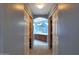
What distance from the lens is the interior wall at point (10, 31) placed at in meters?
1.96

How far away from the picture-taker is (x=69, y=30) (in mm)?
1969

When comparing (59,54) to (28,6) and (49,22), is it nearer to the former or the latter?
(49,22)

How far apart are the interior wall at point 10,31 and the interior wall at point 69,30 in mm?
728

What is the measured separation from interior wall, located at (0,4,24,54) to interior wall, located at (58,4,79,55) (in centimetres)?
73

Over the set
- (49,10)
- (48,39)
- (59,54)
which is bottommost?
(59,54)

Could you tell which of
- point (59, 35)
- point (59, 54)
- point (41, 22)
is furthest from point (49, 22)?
point (59, 54)

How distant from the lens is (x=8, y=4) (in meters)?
1.97

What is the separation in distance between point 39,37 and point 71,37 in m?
0.58

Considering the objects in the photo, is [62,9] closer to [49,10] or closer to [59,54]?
[49,10]

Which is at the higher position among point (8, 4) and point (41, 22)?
point (8, 4)

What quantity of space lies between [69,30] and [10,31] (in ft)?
3.50

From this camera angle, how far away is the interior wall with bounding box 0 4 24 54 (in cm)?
196

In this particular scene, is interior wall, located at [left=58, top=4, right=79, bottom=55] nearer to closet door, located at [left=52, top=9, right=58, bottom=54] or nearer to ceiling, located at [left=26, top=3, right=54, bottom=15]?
closet door, located at [left=52, top=9, right=58, bottom=54]

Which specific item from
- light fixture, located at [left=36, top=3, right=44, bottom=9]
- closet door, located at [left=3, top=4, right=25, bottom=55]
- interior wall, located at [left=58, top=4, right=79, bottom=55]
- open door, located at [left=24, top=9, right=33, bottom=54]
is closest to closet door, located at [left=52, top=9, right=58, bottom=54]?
interior wall, located at [left=58, top=4, right=79, bottom=55]
